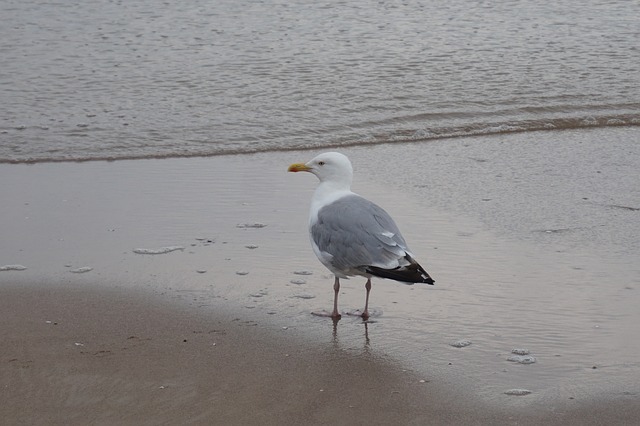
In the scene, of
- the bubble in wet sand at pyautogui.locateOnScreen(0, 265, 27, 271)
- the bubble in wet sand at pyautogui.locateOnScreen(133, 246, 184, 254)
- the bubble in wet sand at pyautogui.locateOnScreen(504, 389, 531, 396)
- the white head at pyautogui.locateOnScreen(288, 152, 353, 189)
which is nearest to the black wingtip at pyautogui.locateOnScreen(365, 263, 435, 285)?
the bubble in wet sand at pyautogui.locateOnScreen(504, 389, 531, 396)

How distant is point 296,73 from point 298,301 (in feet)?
20.4

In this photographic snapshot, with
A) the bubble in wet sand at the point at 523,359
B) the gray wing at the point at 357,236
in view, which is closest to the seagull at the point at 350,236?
the gray wing at the point at 357,236

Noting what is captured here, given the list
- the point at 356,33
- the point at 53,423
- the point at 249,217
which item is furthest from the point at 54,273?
the point at 356,33

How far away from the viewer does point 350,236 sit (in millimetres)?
5000

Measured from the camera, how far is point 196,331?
4.82m

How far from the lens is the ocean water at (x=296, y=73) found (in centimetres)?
923

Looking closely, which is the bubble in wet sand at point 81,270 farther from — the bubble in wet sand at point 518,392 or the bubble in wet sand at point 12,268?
the bubble in wet sand at point 518,392

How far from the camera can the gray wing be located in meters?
4.82

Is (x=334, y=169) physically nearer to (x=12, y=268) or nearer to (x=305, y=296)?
(x=305, y=296)

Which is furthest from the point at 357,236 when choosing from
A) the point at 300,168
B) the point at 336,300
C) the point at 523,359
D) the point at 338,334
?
the point at 523,359

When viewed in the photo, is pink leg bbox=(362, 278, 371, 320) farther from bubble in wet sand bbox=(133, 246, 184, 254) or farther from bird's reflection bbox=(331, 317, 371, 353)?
bubble in wet sand bbox=(133, 246, 184, 254)

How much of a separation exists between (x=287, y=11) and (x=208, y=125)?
17.5 feet

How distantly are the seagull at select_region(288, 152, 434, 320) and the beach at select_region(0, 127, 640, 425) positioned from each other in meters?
0.30

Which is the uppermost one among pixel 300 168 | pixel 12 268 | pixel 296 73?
pixel 300 168
